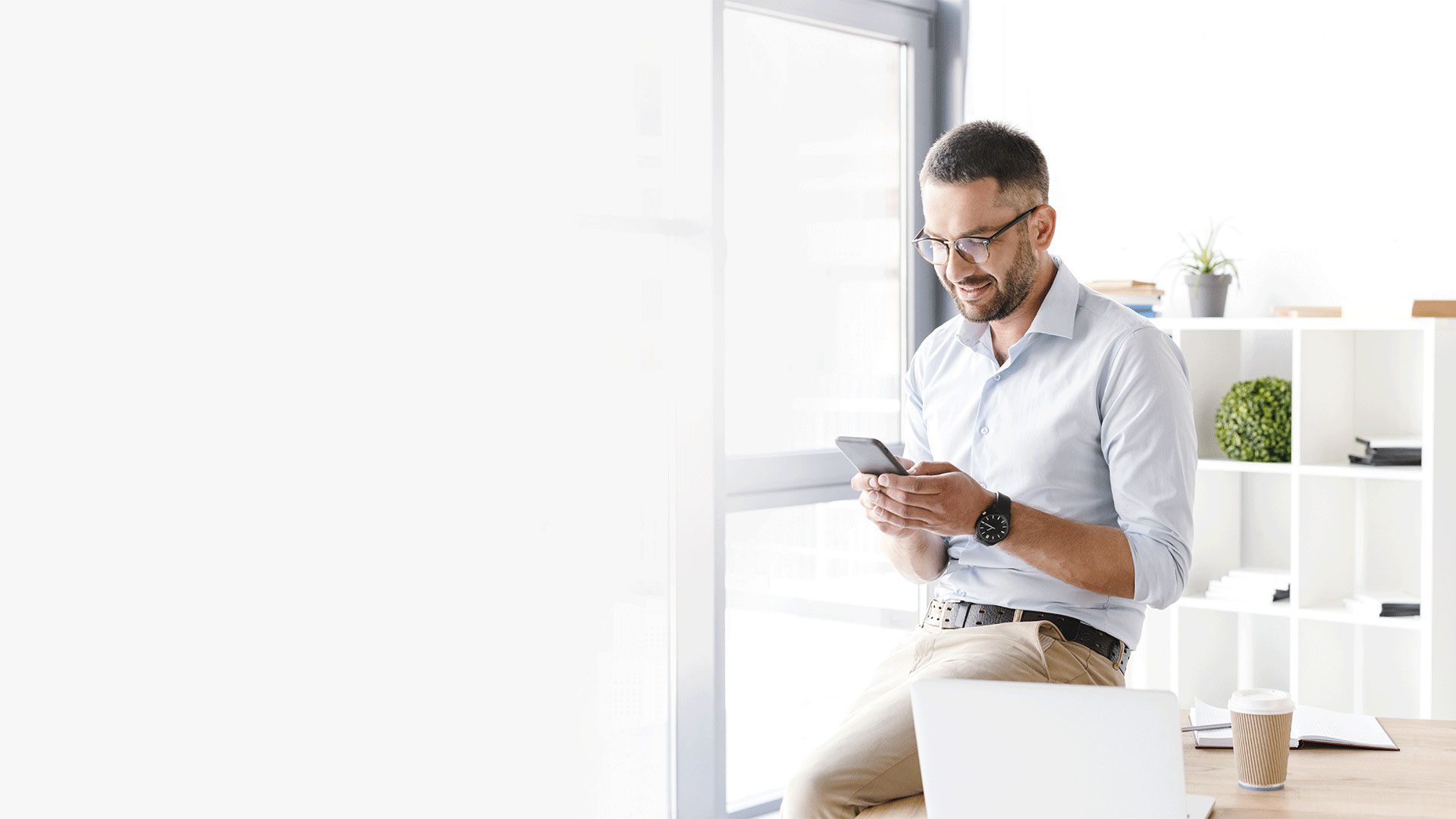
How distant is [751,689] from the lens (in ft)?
12.5

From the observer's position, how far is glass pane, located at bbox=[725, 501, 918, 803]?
377cm

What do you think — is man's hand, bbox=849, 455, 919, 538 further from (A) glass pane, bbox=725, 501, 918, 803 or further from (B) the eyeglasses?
(A) glass pane, bbox=725, 501, 918, 803

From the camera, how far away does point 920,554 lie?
93.4 inches

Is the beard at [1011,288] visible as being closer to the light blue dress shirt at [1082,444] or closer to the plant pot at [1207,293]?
the light blue dress shirt at [1082,444]

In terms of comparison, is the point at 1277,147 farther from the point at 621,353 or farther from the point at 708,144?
the point at 621,353

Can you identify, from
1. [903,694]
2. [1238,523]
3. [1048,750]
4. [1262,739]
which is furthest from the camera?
[1238,523]

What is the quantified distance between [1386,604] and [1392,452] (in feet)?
1.27

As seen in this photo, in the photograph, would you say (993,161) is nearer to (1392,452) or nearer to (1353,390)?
(1392,452)

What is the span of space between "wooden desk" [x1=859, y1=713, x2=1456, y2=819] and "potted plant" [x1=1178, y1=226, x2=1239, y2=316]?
1.92m

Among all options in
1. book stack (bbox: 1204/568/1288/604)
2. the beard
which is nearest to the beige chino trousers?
the beard

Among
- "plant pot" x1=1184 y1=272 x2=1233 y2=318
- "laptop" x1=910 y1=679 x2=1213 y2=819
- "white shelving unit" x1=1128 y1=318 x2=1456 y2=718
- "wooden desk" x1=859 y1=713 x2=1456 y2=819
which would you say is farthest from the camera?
"plant pot" x1=1184 y1=272 x2=1233 y2=318

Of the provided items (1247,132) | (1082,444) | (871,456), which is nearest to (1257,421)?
(1247,132)

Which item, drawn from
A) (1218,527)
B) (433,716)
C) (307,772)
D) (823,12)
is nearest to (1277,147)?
(1218,527)

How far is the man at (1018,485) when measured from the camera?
2.09 m
